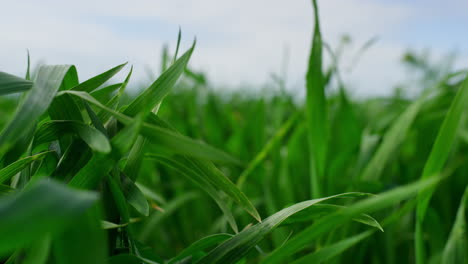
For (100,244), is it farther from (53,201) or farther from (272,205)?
(272,205)

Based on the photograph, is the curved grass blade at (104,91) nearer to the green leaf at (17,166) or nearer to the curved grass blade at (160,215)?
the green leaf at (17,166)

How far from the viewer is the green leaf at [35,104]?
257 millimetres

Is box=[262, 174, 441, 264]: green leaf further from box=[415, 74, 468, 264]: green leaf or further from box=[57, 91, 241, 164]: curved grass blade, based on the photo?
box=[415, 74, 468, 264]: green leaf

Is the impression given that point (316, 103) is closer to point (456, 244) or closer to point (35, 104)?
point (456, 244)

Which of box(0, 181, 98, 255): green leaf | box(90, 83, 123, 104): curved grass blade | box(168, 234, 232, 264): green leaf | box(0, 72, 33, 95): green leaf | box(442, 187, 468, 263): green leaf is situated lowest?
box(442, 187, 468, 263): green leaf

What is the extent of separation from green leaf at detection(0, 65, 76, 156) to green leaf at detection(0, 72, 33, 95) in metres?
0.01

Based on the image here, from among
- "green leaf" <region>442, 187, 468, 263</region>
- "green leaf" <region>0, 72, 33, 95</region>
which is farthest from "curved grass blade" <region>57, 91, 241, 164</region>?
"green leaf" <region>442, 187, 468, 263</region>

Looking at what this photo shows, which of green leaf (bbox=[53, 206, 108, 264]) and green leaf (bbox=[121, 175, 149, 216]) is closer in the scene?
green leaf (bbox=[53, 206, 108, 264])

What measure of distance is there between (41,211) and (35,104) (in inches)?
5.3

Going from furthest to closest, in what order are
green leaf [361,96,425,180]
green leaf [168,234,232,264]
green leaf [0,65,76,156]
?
green leaf [361,96,425,180] → green leaf [168,234,232,264] → green leaf [0,65,76,156]

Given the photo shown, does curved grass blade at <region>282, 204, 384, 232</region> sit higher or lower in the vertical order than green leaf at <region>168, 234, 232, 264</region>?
higher

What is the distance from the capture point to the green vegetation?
21 cm

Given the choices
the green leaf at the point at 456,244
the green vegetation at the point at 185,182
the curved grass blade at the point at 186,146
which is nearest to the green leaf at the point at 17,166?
the green vegetation at the point at 185,182

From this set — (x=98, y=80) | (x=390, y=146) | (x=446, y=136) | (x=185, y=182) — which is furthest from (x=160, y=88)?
(x=185, y=182)
